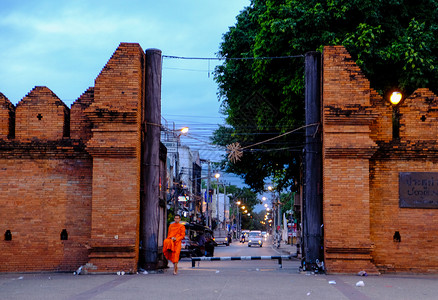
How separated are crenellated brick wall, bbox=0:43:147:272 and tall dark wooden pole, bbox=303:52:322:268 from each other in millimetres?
4864

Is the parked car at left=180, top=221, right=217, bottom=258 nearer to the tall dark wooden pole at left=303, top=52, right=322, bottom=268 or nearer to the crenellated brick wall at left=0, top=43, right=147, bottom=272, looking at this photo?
the crenellated brick wall at left=0, top=43, right=147, bottom=272

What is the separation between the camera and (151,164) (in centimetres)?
1658

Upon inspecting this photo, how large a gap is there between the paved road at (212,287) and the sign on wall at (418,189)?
2158 millimetres

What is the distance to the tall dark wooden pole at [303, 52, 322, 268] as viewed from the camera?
16375 millimetres

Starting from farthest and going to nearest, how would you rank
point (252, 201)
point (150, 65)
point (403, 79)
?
point (252, 201)
point (403, 79)
point (150, 65)

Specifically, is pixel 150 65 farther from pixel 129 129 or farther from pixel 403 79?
pixel 403 79

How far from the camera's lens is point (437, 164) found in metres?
16.3

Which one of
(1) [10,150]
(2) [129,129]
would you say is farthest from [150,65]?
(1) [10,150]

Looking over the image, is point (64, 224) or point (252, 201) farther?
point (252, 201)

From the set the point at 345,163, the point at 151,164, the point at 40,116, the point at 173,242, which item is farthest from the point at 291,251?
the point at 40,116

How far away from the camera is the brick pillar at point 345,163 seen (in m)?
15.6

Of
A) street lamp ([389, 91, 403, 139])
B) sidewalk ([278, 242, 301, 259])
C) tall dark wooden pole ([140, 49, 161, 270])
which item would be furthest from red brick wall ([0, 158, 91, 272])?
sidewalk ([278, 242, 301, 259])

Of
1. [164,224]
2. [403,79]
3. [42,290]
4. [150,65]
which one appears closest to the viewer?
[42,290]

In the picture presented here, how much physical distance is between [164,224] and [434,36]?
1272cm
